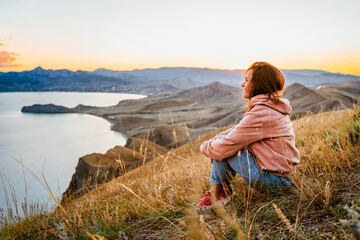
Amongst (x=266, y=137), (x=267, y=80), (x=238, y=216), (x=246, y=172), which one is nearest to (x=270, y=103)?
(x=267, y=80)

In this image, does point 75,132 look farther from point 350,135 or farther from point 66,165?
point 350,135

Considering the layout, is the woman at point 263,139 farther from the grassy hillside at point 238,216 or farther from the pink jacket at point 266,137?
the grassy hillside at point 238,216

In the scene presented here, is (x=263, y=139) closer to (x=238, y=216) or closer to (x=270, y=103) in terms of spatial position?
(x=270, y=103)

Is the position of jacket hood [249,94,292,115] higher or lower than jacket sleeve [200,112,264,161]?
higher

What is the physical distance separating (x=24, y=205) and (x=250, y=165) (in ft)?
8.41

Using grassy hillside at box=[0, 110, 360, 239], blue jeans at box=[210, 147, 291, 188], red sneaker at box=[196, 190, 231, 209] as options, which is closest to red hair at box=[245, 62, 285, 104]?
blue jeans at box=[210, 147, 291, 188]

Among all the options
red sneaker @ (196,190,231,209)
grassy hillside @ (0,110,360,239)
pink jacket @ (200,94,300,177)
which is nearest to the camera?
grassy hillside @ (0,110,360,239)

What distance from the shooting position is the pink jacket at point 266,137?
6.64 ft

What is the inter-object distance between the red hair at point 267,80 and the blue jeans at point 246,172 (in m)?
0.59

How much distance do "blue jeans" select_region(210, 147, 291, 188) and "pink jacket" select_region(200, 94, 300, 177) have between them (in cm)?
6

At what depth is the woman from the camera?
203 cm

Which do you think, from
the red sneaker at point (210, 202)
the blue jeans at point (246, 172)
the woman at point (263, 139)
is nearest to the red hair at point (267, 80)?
the woman at point (263, 139)

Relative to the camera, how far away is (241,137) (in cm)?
204

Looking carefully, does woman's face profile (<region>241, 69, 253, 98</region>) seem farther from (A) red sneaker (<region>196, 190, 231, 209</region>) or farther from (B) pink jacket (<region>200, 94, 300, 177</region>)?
(A) red sneaker (<region>196, 190, 231, 209</region>)
